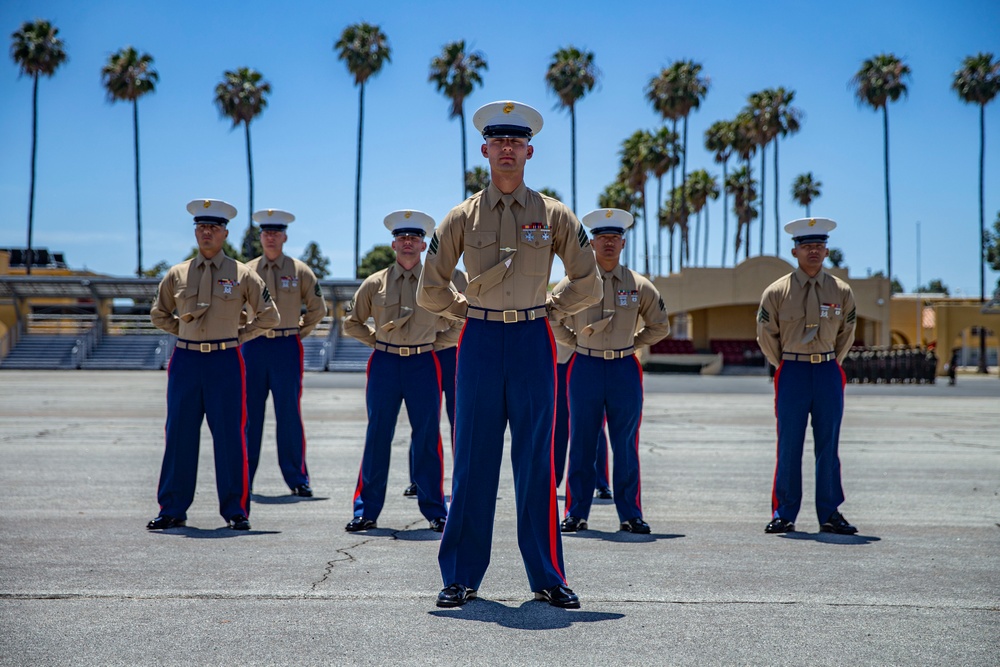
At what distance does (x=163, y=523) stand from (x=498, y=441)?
322cm

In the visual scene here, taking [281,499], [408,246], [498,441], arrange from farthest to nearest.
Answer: [281,499]
[408,246]
[498,441]

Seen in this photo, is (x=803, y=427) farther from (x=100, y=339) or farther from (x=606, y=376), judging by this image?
(x=100, y=339)

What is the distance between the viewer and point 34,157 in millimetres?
58625

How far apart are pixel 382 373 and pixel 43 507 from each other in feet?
9.67

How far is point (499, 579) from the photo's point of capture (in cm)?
561

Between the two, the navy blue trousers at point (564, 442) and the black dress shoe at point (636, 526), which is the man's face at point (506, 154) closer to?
the navy blue trousers at point (564, 442)

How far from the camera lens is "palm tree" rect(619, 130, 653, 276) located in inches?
2611

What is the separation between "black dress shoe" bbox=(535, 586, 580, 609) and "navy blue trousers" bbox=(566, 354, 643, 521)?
8.46 ft

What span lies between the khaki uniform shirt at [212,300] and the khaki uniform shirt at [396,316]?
847 mm

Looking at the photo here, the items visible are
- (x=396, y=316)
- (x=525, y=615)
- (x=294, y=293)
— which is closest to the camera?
(x=525, y=615)

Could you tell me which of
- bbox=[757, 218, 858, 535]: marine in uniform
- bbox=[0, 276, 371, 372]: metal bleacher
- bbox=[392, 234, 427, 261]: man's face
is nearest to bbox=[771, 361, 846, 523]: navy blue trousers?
bbox=[757, 218, 858, 535]: marine in uniform

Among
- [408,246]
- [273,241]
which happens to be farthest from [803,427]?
[273,241]

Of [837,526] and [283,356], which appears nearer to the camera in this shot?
[837,526]

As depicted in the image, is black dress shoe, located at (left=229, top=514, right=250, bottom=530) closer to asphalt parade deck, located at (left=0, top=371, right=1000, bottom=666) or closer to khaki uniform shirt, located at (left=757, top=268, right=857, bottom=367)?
asphalt parade deck, located at (left=0, top=371, right=1000, bottom=666)
